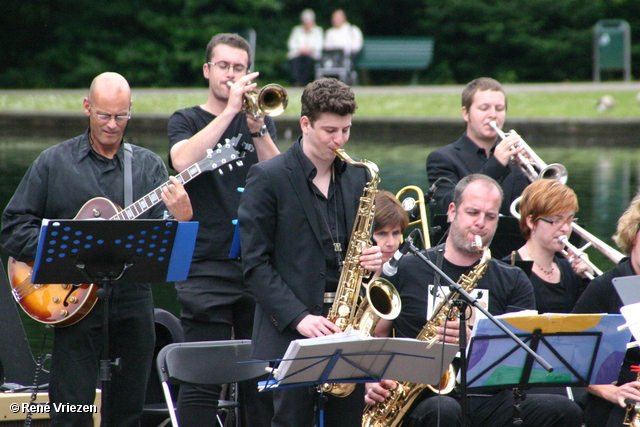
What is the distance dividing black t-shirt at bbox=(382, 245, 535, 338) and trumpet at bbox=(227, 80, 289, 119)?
1.10 meters

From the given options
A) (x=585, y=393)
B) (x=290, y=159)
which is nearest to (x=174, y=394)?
(x=290, y=159)

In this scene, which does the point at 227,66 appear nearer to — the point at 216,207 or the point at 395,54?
the point at 216,207

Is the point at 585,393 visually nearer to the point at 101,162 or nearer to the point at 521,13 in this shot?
the point at 101,162

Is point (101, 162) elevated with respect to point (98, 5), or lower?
lower

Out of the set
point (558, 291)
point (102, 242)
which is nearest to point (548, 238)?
point (558, 291)

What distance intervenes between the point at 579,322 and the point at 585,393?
1.15 metres

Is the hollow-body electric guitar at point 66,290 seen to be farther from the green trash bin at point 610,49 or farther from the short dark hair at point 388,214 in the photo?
the green trash bin at point 610,49

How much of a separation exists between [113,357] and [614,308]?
265cm

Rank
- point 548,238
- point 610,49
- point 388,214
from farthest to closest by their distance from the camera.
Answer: point 610,49, point 548,238, point 388,214

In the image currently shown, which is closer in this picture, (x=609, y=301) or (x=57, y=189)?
(x=57, y=189)

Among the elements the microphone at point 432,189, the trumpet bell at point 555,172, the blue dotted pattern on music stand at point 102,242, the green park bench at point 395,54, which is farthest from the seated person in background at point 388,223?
the green park bench at point 395,54

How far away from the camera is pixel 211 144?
487 centimetres

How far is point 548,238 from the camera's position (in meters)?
5.40

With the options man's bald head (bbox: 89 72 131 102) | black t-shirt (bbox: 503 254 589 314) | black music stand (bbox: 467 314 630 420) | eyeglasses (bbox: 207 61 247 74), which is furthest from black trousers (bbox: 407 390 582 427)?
man's bald head (bbox: 89 72 131 102)
